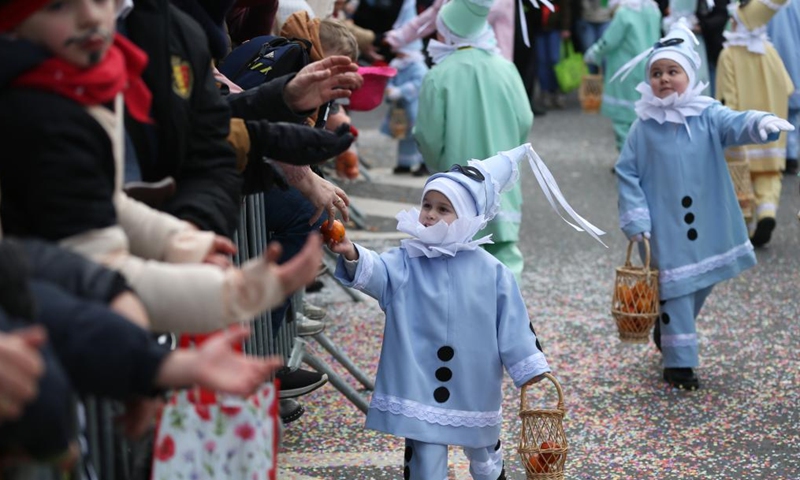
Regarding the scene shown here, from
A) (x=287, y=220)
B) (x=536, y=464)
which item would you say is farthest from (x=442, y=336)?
(x=287, y=220)

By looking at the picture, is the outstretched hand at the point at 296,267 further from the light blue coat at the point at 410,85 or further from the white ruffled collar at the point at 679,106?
the light blue coat at the point at 410,85

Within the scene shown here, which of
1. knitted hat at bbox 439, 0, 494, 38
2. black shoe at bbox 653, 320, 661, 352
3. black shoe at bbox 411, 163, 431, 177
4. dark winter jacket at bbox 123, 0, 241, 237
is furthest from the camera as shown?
black shoe at bbox 411, 163, 431, 177

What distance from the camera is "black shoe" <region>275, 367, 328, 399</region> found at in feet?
15.5

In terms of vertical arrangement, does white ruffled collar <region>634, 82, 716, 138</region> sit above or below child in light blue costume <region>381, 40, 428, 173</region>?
above

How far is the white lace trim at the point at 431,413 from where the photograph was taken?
13.1 feet

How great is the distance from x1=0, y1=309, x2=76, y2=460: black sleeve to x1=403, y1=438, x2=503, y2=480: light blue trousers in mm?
2240

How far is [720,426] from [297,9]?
2.60 meters

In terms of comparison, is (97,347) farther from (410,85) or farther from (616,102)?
(616,102)

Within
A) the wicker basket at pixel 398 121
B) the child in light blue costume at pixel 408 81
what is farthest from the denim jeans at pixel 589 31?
the wicker basket at pixel 398 121

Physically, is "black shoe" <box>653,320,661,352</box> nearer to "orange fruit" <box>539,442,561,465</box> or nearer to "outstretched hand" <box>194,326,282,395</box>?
"orange fruit" <box>539,442,561,465</box>

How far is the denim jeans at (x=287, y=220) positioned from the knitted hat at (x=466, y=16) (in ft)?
7.24

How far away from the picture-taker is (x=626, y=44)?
11.0 metres

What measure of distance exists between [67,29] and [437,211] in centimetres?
214

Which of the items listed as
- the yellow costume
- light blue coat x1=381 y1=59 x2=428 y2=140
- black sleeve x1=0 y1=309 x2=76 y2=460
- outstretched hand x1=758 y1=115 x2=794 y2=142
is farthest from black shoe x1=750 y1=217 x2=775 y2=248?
black sleeve x1=0 y1=309 x2=76 y2=460
